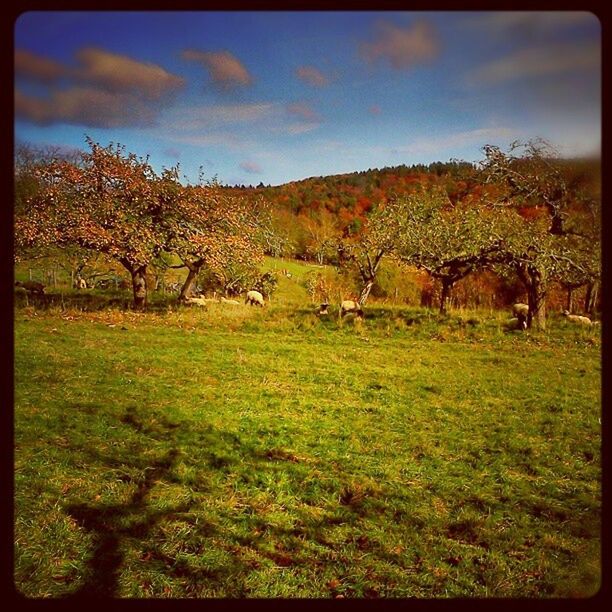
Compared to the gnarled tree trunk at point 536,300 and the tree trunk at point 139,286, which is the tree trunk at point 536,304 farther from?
the tree trunk at point 139,286

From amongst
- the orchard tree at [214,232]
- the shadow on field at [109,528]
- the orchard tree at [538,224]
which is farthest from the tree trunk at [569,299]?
the shadow on field at [109,528]

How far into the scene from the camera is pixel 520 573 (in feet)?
8.49

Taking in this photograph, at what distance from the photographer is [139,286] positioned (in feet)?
44.4

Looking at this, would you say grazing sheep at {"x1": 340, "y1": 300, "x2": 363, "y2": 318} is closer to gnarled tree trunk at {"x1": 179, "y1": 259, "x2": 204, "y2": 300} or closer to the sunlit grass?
gnarled tree trunk at {"x1": 179, "y1": 259, "x2": 204, "y2": 300}

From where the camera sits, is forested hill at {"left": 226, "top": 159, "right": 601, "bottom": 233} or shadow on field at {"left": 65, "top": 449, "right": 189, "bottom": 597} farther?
forested hill at {"left": 226, "top": 159, "right": 601, "bottom": 233}

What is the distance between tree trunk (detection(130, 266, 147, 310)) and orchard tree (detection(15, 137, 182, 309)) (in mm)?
49

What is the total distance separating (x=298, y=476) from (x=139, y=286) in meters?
11.5

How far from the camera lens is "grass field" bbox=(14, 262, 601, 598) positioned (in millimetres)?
2531

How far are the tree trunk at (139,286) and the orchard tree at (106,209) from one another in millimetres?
49

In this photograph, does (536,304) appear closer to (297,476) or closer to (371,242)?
(371,242)

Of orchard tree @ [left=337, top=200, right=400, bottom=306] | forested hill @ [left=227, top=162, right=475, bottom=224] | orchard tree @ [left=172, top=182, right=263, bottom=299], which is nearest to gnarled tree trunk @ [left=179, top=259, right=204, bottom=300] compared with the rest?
orchard tree @ [left=172, top=182, right=263, bottom=299]

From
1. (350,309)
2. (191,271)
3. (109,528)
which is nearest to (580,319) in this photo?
(350,309)

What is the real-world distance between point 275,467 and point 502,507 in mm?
1960
